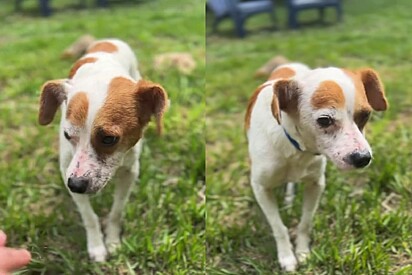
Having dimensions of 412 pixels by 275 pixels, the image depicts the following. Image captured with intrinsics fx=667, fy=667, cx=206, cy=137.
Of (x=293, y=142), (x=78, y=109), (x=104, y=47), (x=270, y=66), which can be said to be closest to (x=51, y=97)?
(x=78, y=109)

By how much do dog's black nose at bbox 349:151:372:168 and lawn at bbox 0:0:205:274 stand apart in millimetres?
642

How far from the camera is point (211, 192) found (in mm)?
2398

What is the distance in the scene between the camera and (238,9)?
281 centimetres

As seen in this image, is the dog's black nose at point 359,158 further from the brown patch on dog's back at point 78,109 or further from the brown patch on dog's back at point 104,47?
the brown patch on dog's back at point 104,47

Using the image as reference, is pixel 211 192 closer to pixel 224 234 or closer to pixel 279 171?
pixel 224 234

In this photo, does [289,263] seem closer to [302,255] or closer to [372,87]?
[302,255]

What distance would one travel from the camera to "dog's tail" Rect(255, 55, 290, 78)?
258 centimetres

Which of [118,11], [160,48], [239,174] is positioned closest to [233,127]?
[239,174]

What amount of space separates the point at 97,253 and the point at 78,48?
887 millimetres

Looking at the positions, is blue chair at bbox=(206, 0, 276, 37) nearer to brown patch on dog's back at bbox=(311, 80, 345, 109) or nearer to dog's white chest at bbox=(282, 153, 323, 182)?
dog's white chest at bbox=(282, 153, 323, 182)

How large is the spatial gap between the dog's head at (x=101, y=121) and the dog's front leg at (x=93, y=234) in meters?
0.34

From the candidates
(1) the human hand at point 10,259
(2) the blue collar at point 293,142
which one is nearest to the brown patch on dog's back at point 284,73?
(2) the blue collar at point 293,142

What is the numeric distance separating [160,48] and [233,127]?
0.62 m

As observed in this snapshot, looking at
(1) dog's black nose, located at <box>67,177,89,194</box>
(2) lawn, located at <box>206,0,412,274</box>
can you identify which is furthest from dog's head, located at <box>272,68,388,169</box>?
(1) dog's black nose, located at <box>67,177,89,194</box>
